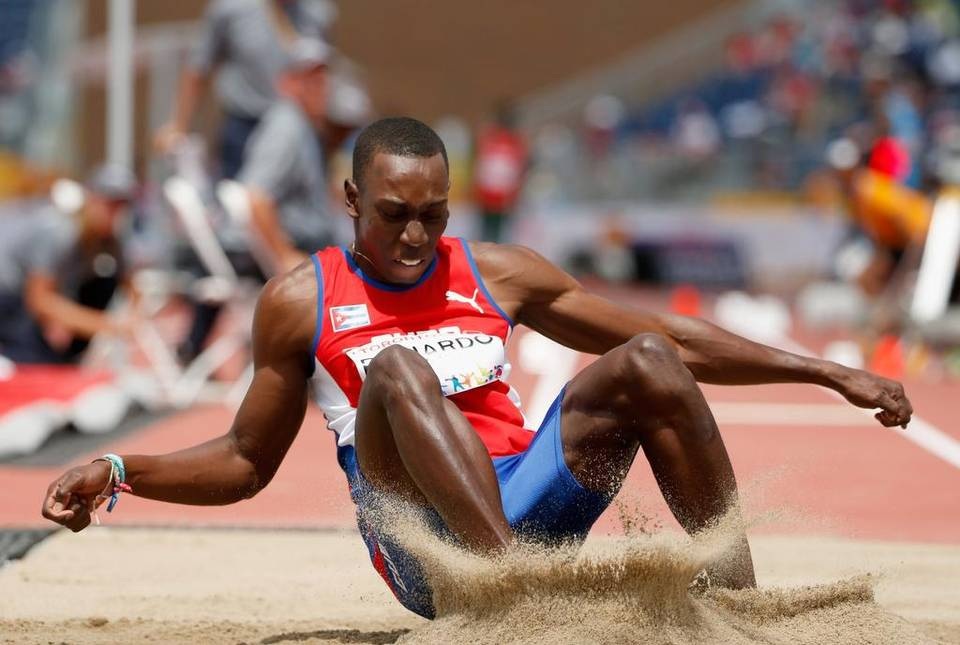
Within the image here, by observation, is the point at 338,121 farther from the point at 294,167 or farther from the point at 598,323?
the point at 598,323

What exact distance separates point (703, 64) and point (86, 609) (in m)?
19.4

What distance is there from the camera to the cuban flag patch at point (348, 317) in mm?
3326

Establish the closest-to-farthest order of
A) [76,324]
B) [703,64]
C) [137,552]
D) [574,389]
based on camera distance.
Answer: [574,389] < [137,552] < [76,324] < [703,64]

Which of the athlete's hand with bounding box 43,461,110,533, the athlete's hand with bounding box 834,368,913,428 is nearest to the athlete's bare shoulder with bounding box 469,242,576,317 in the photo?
the athlete's hand with bounding box 834,368,913,428

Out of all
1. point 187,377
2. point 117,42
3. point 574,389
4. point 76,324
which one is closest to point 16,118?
point 117,42

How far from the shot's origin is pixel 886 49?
60.7 ft

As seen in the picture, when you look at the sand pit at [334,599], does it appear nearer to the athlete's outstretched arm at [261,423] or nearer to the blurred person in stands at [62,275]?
the athlete's outstretched arm at [261,423]

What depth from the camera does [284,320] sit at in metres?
3.31

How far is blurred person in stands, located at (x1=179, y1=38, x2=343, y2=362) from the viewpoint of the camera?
24.9 feet

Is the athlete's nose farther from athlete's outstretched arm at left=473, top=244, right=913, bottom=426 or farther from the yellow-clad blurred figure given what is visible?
the yellow-clad blurred figure

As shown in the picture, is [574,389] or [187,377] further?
[187,377]

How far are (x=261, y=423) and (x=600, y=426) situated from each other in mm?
812

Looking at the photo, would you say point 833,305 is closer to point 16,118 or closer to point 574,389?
point 16,118

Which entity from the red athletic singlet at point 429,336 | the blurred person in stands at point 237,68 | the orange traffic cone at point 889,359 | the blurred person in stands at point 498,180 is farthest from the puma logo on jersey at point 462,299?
the blurred person in stands at point 498,180
